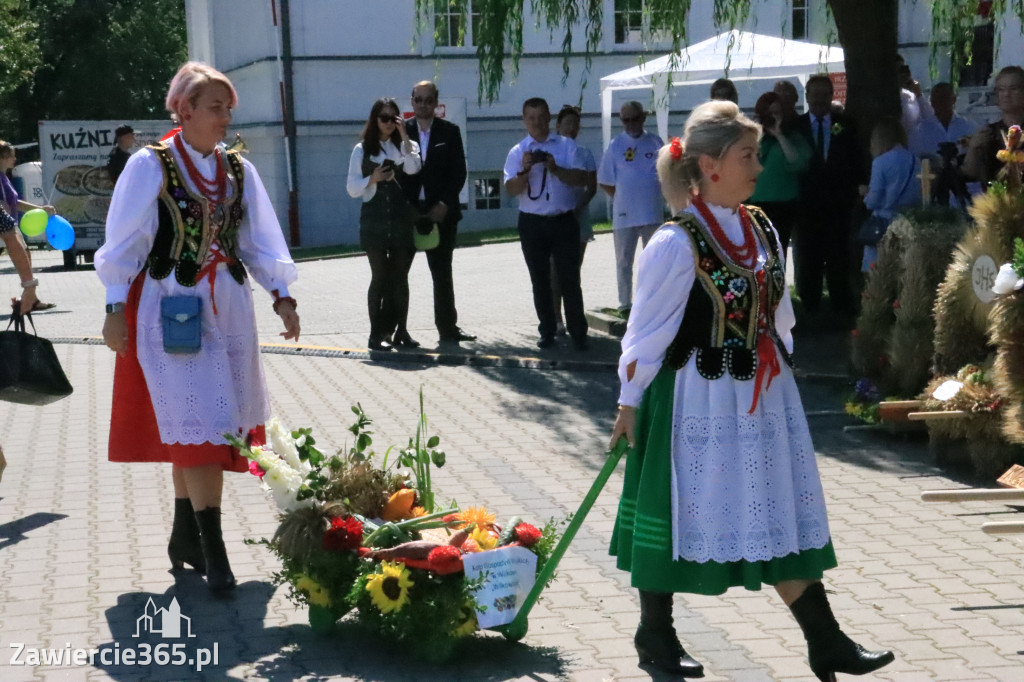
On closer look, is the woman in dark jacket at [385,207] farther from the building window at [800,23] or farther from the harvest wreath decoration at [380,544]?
the building window at [800,23]

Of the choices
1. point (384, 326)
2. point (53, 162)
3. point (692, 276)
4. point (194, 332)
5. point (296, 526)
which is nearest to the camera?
point (692, 276)

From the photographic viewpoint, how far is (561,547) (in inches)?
183

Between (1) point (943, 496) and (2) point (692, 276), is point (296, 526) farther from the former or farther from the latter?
(1) point (943, 496)

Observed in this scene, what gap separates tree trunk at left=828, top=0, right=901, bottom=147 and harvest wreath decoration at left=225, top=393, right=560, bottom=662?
26.0ft

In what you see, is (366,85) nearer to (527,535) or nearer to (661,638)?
(527,535)

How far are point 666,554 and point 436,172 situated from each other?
26.1 ft

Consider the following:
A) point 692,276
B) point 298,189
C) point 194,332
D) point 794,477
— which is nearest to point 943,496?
point 794,477

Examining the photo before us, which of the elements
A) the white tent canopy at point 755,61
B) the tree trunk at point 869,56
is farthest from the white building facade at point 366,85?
the tree trunk at point 869,56

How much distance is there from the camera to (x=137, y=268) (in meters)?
5.36

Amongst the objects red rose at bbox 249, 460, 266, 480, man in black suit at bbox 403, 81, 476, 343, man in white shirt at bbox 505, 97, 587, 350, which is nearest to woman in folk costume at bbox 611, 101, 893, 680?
red rose at bbox 249, 460, 266, 480

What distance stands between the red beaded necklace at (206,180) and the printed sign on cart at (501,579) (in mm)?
1753

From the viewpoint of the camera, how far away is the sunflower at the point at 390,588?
464 cm

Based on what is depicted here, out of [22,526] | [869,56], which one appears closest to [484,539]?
[22,526]

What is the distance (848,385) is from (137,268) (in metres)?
5.59
